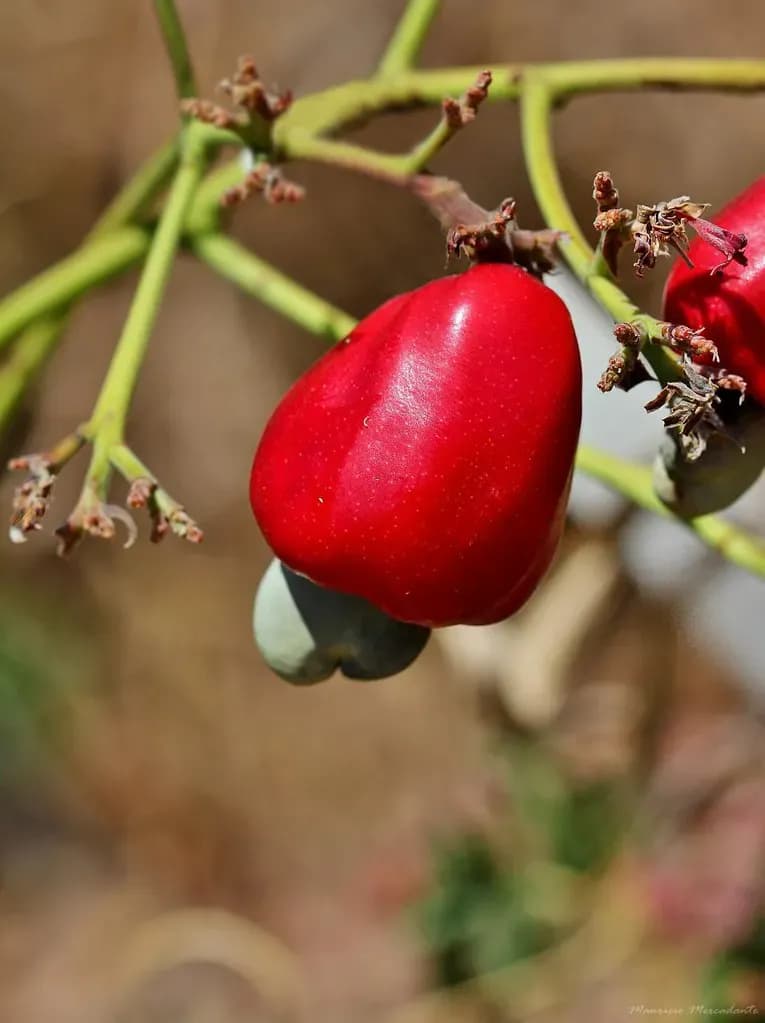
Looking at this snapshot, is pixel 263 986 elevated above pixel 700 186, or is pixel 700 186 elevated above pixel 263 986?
pixel 700 186

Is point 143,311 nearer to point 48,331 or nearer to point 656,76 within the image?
point 48,331

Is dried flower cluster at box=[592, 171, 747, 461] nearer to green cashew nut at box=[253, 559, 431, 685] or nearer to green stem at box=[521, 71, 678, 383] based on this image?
green stem at box=[521, 71, 678, 383]

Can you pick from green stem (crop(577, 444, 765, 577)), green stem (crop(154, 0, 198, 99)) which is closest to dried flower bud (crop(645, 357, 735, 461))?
green stem (crop(577, 444, 765, 577))

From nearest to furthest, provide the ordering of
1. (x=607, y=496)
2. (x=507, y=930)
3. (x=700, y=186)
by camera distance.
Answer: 1. (x=607, y=496)
2. (x=507, y=930)
3. (x=700, y=186)

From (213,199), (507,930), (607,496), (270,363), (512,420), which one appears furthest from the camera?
(270,363)

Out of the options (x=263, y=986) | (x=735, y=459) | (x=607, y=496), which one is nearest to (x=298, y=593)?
(x=735, y=459)

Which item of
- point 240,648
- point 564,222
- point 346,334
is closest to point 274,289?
Result: point 346,334

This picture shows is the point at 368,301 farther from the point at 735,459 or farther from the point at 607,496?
the point at 735,459
